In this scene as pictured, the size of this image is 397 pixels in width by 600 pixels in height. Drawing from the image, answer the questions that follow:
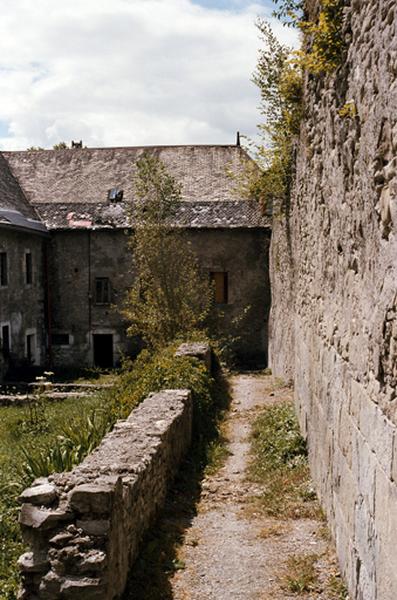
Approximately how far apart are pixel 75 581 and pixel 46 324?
20878 millimetres

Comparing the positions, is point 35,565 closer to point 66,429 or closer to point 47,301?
point 66,429

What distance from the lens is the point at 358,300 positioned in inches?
188

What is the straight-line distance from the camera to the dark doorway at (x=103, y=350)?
81.6ft

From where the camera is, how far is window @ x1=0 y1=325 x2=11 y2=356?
70.5 feet

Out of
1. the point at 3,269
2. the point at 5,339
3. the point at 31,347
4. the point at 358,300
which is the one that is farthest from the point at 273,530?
the point at 31,347

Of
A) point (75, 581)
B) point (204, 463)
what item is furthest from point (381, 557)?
point (204, 463)

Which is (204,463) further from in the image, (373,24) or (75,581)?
(373,24)

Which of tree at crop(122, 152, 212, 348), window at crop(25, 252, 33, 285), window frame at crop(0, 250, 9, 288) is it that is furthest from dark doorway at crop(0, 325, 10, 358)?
tree at crop(122, 152, 212, 348)

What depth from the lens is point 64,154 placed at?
91.0 ft

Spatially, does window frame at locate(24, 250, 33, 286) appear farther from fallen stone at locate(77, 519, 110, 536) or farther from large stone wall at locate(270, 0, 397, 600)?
fallen stone at locate(77, 519, 110, 536)

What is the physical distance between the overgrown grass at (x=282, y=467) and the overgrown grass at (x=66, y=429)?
813 mm

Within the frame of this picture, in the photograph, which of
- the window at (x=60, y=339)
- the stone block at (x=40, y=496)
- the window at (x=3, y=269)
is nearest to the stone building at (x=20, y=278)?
the window at (x=3, y=269)

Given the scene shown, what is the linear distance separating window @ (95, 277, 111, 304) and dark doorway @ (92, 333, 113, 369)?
1.34 meters

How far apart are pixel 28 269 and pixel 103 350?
419cm
